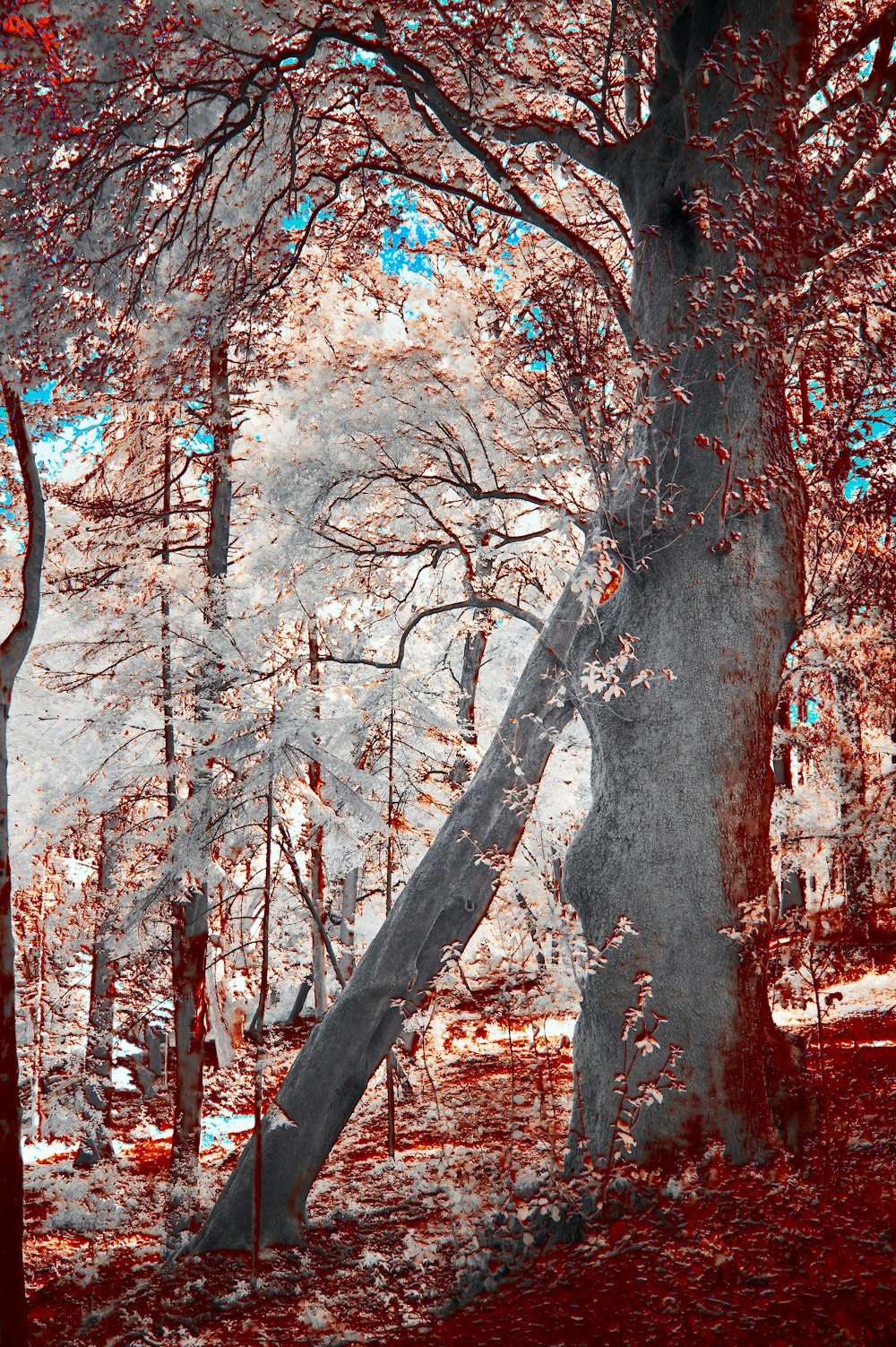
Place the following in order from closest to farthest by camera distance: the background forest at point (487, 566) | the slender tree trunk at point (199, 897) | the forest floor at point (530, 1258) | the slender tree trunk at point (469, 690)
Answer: the forest floor at point (530, 1258)
the background forest at point (487, 566)
the slender tree trunk at point (199, 897)
the slender tree trunk at point (469, 690)

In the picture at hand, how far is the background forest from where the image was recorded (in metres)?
4.47

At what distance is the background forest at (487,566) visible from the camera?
4469mm

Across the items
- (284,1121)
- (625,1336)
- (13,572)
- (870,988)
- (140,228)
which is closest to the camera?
(625,1336)

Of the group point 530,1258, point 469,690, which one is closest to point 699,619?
point 530,1258

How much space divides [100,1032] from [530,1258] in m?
8.55

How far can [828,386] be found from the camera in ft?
17.4

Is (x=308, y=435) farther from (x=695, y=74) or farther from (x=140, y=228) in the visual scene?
(x=695, y=74)

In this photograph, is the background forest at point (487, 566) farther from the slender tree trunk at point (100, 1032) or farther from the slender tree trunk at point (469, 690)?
the slender tree trunk at point (469, 690)

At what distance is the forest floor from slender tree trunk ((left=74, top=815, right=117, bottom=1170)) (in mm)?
1932

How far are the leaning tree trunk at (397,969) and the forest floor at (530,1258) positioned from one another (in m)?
→ 0.37

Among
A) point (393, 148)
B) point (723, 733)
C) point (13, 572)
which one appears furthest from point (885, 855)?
point (13, 572)

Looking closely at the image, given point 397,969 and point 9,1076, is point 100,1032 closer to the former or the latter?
point 397,969

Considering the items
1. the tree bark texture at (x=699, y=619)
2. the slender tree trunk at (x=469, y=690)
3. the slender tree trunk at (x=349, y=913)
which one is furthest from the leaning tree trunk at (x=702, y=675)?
the slender tree trunk at (x=349, y=913)

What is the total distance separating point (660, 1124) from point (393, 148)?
23.3 feet
